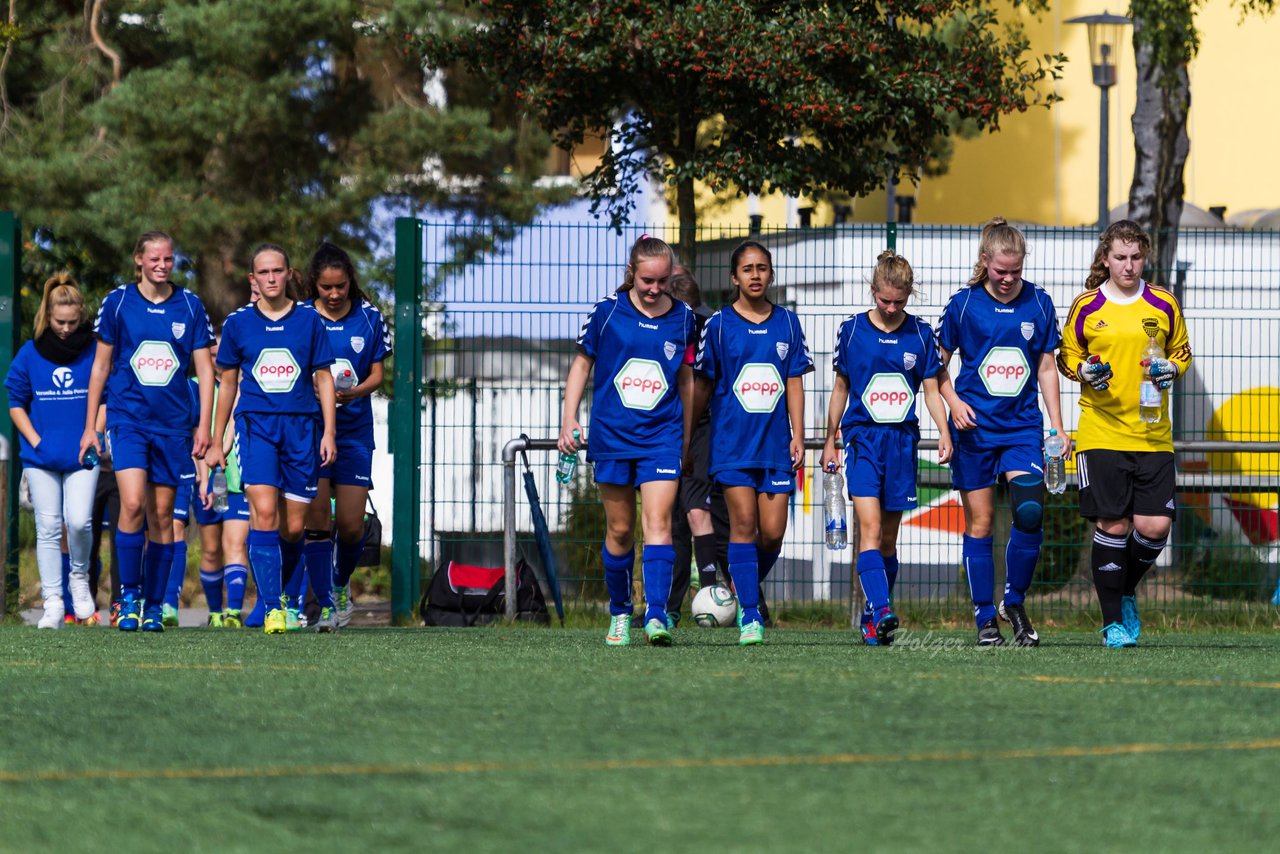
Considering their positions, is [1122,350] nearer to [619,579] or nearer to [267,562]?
[619,579]

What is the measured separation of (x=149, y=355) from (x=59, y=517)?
85.5 inches

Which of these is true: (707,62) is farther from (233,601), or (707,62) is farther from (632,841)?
(632,841)

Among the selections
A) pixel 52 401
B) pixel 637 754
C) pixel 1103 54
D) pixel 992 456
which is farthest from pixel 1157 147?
pixel 637 754

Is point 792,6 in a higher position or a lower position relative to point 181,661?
higher

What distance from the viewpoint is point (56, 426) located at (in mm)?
11180

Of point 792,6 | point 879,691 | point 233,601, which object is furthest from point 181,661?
point 792,6

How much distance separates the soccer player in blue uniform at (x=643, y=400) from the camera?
8.26m

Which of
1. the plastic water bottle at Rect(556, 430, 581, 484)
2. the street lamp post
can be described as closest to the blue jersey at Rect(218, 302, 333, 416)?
the plastic water bottle at Rect(556, 430, 581, 484)

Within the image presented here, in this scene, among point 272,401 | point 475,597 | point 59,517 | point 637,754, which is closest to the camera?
point 637,754

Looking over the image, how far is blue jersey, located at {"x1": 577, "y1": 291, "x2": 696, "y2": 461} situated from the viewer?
8.27m

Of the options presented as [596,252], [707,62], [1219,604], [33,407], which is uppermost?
[707,62]

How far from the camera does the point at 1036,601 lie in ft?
40.9

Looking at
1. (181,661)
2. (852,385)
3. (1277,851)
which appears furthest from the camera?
(852,385)

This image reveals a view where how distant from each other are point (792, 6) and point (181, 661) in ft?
29.4
